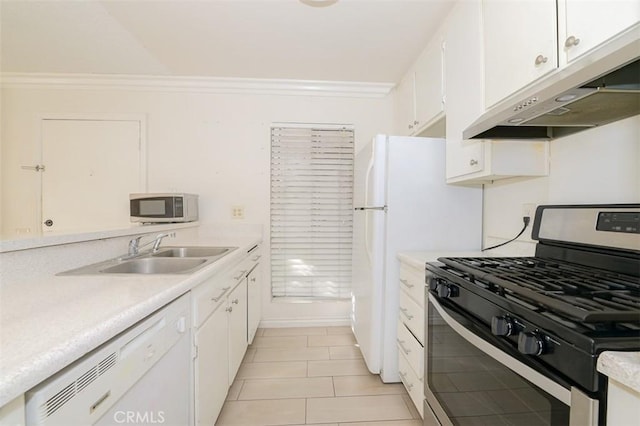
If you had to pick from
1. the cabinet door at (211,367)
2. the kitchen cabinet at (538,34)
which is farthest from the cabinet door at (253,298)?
the kitchen cabinet at (538,34)

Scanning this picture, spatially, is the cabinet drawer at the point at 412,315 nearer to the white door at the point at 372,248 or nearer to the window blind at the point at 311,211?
the white door at the point at 372,248

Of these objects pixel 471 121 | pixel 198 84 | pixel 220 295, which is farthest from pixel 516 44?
pixel 198 84

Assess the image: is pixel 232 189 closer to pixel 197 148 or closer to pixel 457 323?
pixel 197 148

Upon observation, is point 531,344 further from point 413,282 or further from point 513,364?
point 413,282

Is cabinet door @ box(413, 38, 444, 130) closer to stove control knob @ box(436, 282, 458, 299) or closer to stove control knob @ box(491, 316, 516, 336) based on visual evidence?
stove control knob @ box(436, 282, 458, 299)

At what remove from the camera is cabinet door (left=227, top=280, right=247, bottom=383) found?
169 cm

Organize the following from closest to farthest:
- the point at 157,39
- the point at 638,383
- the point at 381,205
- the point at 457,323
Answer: the point at 638,383 < the point at 457,323 < the point at 381,205 < the point at 157,39

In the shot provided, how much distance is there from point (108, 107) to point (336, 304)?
2955mm

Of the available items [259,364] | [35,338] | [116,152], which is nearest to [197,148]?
[116,152]

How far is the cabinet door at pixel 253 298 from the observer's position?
225 cm

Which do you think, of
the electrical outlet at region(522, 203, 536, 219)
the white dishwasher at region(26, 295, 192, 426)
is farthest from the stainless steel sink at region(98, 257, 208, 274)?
the electrical outlet at region(522, 203, 536, 219)

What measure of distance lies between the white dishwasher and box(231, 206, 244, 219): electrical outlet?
5.80ft

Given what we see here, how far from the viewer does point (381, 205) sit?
1.88 meters

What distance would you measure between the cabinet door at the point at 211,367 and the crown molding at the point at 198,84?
2.16m
